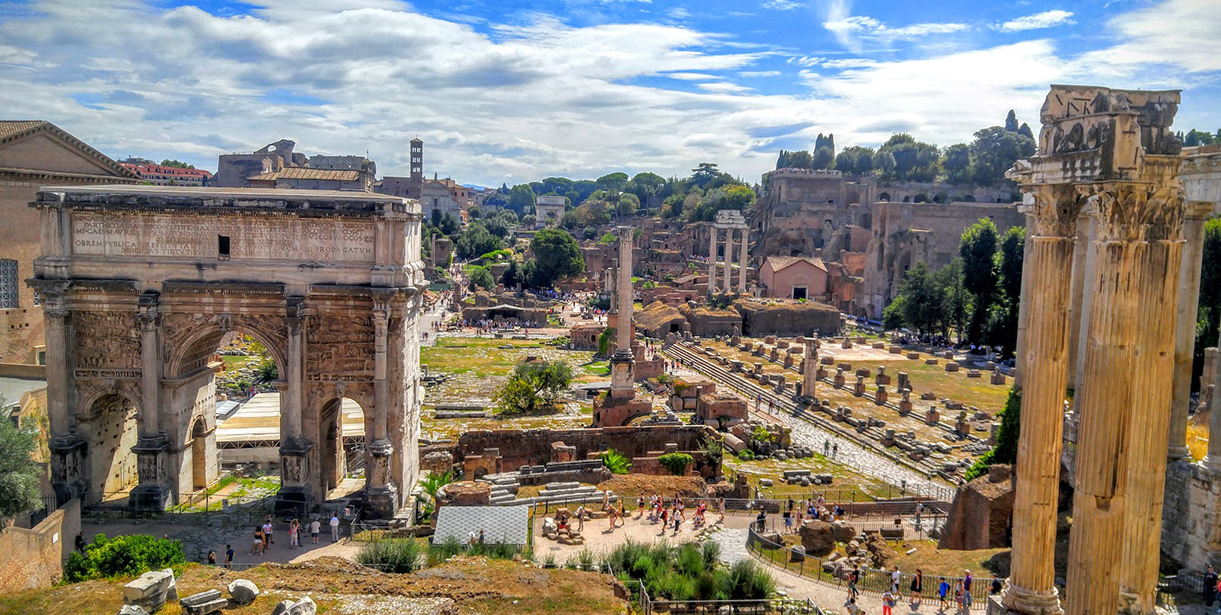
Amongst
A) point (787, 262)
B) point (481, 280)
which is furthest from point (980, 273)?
point (481, 280)

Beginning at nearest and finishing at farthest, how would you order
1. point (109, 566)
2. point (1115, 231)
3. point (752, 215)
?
point (1115, 231) < point (109, 566) < point (752, 215)

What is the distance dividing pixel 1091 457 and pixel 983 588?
7.40 metres

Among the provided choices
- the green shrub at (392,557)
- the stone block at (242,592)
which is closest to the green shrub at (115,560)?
the stone block at (242,592)

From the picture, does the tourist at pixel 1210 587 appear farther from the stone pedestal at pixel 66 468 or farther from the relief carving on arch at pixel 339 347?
the stone pedestal at pixel 66 468

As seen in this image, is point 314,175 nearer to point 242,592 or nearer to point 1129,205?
point 242,592

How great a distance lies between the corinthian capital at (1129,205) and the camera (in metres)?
8.07

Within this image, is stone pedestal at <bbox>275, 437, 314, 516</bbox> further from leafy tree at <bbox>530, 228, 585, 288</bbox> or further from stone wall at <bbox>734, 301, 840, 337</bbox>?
leafy tree at <bbox>530, 228, 585, 288</bbox>

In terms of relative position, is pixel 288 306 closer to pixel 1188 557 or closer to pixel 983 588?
pixel 983 588

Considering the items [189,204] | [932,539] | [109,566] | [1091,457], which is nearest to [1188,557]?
[932,539]

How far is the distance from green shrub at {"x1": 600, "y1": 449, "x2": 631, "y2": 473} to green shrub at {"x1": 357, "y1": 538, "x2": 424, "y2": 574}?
385 inches

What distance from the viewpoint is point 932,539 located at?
19750mm

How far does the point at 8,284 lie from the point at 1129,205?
34.4m

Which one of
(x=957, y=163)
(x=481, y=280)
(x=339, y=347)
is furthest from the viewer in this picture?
(x=957, y=163)

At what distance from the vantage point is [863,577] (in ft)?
51.4
